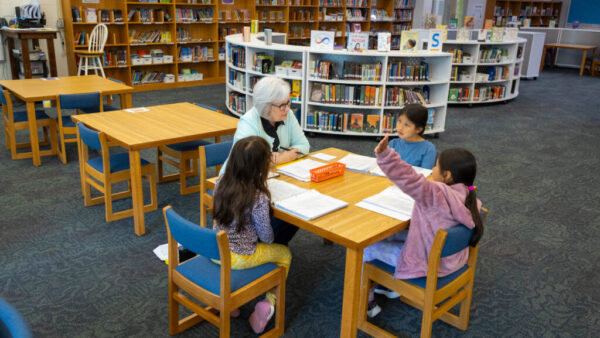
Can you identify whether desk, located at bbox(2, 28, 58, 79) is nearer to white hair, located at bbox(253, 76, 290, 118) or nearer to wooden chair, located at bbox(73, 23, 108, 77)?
wooden chair, located at bbox(73, 23, 108, 77)

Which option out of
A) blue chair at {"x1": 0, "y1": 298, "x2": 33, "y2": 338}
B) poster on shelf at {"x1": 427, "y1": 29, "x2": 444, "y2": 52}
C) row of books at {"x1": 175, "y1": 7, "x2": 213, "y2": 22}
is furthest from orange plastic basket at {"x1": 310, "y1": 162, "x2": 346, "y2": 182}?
row of books at {"x1": 175, "y1": 7, "x2": 213, "y2": 22}

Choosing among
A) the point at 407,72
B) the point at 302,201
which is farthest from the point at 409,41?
the point at 302,201

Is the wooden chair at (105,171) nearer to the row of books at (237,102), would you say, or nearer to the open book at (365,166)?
the open book at (365,166)

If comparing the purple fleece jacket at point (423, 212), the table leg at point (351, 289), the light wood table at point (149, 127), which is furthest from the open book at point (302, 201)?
the light wood table at point (149, 127)

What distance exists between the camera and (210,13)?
9508 mm

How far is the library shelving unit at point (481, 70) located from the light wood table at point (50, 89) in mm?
5230

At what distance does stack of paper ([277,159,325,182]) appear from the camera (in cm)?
263

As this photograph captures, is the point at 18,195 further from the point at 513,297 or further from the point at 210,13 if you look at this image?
the point at 210,13

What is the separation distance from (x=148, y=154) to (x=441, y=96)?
12.4ft

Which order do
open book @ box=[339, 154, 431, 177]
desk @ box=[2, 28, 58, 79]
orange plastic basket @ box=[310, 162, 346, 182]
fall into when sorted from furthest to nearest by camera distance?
desk @ box=[2, 28, 58, 79], open book @ box=[339, 154, 431, 177], orange plastic basket @ box=[310, 162, 346, 182]

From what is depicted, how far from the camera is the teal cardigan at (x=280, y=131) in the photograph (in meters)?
2.93

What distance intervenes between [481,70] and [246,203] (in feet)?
24.8

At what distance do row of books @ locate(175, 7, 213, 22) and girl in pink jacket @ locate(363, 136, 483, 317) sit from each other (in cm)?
798

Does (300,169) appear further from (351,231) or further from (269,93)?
(351,231)
